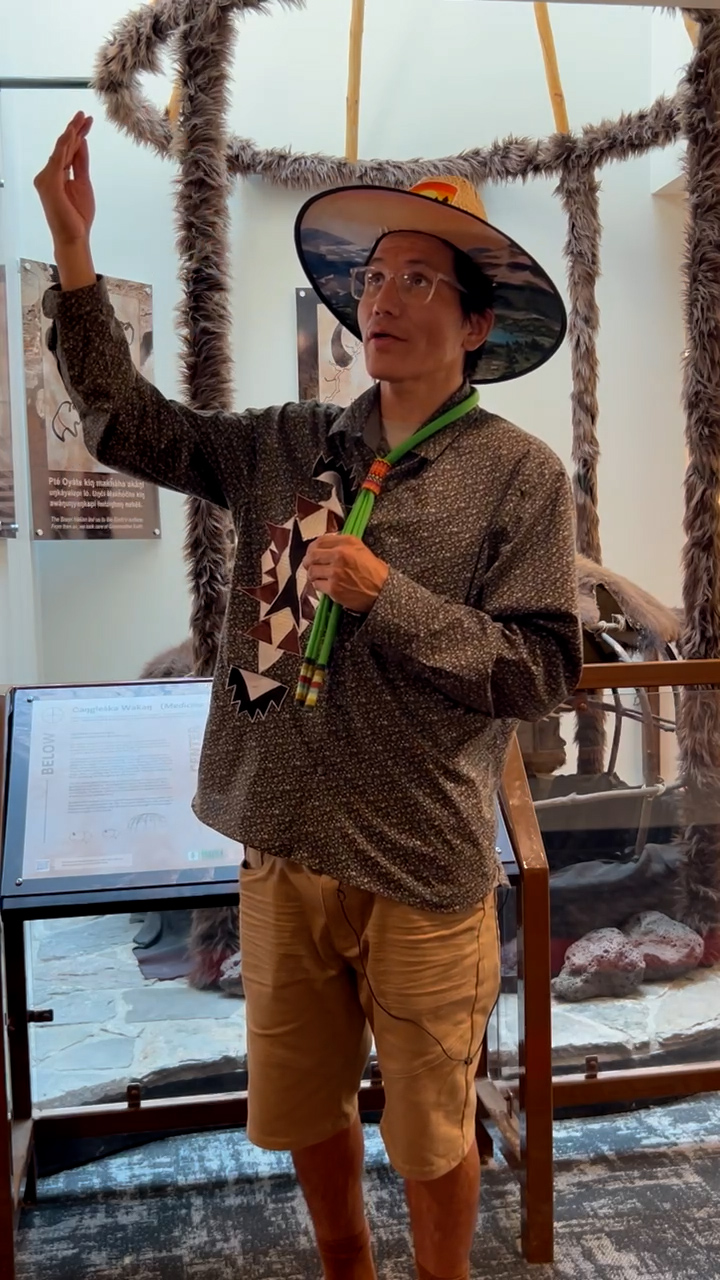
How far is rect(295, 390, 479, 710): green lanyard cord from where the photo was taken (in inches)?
41.0

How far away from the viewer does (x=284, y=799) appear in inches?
→ 42.8

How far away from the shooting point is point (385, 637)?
0.98 metres

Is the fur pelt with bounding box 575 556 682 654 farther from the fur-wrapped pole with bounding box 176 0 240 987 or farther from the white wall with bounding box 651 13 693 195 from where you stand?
the white wall with bounding box 651 13 693 195

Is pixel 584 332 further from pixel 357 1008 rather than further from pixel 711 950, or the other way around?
pixel 357 1008

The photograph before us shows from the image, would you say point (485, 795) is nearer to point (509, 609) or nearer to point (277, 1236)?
point (509, 609)

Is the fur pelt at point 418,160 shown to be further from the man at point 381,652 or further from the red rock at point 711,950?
the red rock at point 711,950

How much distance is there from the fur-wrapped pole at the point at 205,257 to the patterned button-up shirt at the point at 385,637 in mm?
886

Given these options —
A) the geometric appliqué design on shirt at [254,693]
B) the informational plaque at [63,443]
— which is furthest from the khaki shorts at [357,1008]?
the informational plaque at [63,443]

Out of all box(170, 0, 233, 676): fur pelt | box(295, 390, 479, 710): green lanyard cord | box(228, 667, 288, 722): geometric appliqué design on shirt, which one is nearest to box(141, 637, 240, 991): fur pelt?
box(170, 0, 233, 676): fur pelt

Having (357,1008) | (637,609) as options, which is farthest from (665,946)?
(357,1008)

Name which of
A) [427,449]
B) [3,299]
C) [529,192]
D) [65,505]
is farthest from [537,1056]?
[529,192]

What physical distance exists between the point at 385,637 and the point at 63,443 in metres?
2.22

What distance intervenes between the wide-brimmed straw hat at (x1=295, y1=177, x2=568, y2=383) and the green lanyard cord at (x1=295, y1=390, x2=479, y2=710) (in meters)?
0.16

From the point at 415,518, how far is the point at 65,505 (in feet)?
6.91
